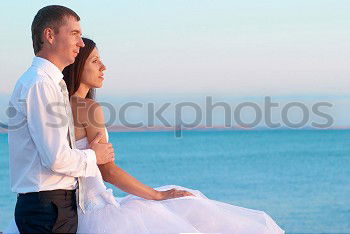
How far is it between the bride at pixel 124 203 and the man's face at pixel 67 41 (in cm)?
49

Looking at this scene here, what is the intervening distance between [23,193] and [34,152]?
0.19 meters

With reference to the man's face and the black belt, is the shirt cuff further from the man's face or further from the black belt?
the man's face

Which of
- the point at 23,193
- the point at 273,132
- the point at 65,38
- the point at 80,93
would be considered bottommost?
the point at 273,132

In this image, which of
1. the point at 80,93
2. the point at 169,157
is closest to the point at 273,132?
the point at 169,157

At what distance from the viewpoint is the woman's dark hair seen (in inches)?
167

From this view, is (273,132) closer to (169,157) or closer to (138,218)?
(169,157)

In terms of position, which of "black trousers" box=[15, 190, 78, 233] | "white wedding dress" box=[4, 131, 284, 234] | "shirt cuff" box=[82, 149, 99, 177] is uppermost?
"shirt cuff" box=[82, 149, 99, 177]

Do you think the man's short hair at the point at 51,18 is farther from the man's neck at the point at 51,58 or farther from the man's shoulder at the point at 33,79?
the man's shoulder at the point at 33,79

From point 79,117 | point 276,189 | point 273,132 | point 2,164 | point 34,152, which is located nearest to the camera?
point 34,152

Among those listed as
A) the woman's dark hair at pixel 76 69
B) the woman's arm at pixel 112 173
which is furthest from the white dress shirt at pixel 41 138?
the woman's dark hair at pixel 76 69

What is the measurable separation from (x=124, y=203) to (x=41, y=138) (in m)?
0.95

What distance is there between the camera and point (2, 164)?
47656 mm

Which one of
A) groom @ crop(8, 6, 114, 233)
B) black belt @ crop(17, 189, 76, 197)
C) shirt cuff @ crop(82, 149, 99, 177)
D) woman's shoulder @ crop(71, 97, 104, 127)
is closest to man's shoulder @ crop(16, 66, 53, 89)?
groom @ crop(8, 6, 114, 233)

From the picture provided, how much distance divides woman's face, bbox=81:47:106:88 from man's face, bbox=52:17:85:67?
1.83 feet
